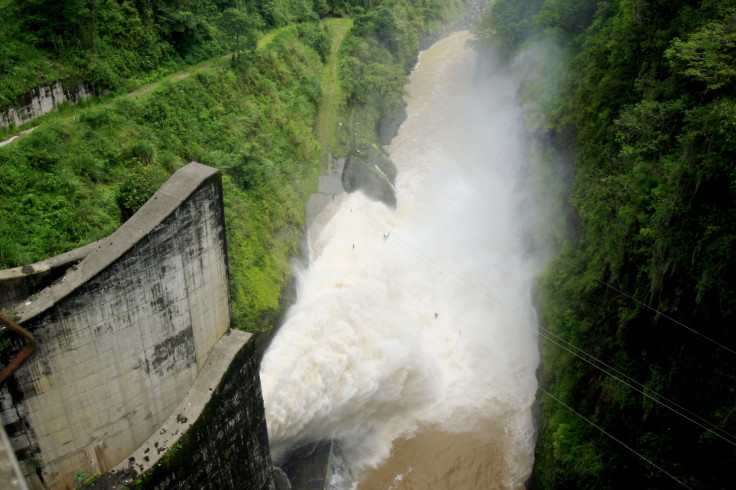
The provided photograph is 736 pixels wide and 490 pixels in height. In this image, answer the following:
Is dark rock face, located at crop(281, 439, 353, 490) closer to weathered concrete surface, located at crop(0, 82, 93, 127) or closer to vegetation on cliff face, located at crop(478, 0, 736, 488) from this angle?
vegetation on cliff face, located at crop(478, 0, 736, 488)

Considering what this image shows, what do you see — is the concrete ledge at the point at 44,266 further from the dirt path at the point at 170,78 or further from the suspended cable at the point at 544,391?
the suspended cable at the point at 544,391

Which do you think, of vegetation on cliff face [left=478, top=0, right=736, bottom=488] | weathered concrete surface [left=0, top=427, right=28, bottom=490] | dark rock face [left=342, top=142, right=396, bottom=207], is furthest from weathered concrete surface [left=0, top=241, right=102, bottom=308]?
dark rock face [left=342, top=142, right=396, bottom=207]

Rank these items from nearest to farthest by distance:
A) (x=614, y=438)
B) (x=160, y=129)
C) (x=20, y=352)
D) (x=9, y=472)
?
(x=9, y=472) → (x=20, y=352) → (x=614, y=438) → (x=160, y=129)

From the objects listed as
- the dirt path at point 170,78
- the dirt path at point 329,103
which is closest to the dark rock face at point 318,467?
the dirt path at point 170,78

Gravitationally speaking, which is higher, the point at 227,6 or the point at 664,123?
the point at 227,6

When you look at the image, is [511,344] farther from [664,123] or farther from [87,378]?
[87,378]

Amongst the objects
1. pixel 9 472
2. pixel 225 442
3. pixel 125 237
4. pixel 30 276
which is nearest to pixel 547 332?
pixel 225 442

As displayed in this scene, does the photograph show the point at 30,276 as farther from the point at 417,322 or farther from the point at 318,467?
the point at 417,322

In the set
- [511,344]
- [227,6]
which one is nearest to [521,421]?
[511,344]
